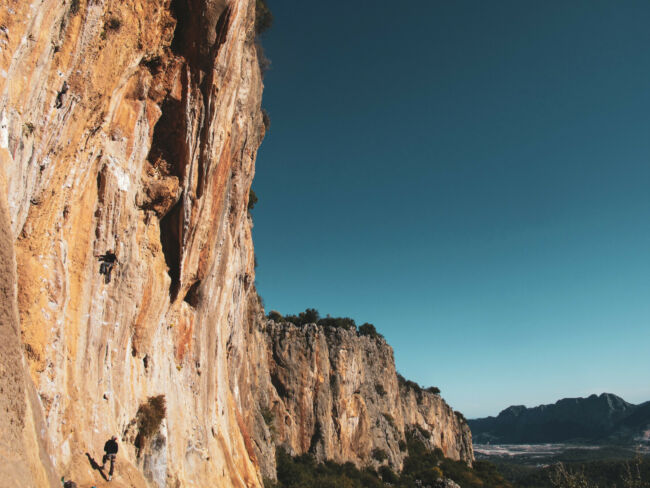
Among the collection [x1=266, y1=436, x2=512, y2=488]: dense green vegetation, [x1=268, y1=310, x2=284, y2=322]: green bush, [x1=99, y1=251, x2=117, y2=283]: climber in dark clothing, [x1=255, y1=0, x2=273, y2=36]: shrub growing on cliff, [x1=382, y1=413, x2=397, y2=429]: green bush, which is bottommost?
[x1=266, y1=436, x2=512, y2=488]: dense green vegetation

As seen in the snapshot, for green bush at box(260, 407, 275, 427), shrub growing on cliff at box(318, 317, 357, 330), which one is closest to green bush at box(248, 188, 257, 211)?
green bush at box(260, 407, 275, 427)

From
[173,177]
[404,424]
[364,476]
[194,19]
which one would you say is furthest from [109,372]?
[404,424]

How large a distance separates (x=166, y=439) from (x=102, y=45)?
12.1 metres

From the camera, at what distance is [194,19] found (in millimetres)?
14953

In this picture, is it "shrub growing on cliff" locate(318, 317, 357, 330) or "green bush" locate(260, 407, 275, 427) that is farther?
"shrub growing on cliff" locate(318, 317, 357, 330)

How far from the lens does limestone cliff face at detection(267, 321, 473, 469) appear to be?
39.2m

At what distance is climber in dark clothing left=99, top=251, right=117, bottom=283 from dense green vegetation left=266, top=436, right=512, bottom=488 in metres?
19.3

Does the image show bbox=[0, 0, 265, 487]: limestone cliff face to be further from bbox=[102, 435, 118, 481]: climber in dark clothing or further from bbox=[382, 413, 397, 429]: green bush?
bbox=[382, 413, 397, 429]: green bush

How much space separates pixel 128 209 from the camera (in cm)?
1314

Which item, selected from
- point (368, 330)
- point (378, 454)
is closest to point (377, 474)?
point (378, 454)

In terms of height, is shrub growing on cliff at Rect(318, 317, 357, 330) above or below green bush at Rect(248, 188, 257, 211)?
below

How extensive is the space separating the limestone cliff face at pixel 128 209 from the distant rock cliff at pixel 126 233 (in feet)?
0.16

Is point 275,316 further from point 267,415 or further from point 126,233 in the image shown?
point 126,233

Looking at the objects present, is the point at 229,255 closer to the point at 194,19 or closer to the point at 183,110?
the point at 183,110
